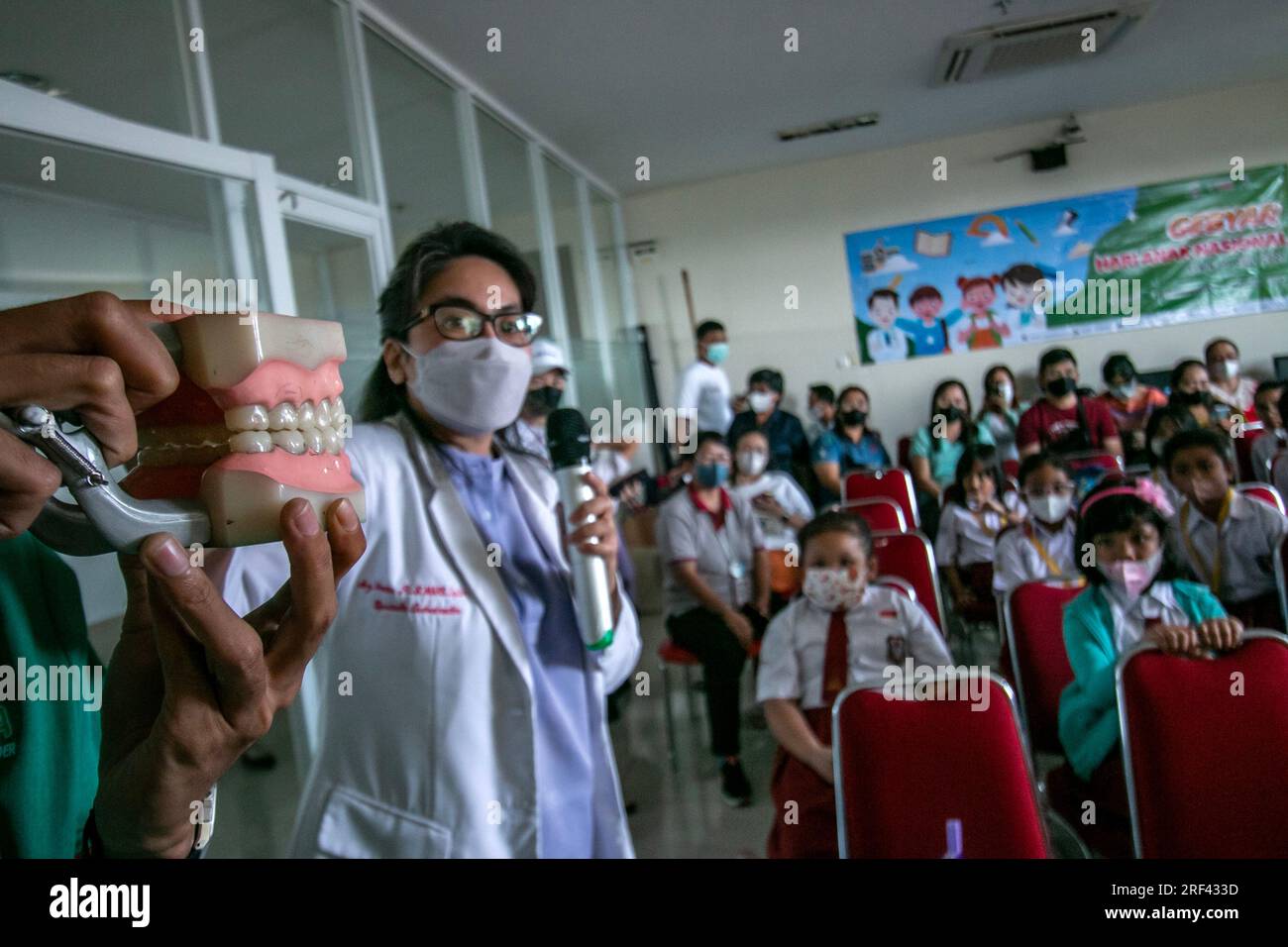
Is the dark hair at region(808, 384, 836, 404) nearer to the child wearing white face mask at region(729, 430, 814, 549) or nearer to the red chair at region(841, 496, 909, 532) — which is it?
the child wearing white face mask at region(729, 430, 814, 549)

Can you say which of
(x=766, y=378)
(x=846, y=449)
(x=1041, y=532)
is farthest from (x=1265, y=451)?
(x=766, y=378)

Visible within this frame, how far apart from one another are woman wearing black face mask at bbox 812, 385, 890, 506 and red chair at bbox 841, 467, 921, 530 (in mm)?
361

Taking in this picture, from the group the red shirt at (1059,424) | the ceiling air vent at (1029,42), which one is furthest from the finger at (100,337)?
the ceiling air vent at (1029,42)

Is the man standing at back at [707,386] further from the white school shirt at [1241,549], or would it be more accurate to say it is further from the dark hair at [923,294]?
the white school shirt at [1241,549]

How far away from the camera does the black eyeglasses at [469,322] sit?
2.70ft

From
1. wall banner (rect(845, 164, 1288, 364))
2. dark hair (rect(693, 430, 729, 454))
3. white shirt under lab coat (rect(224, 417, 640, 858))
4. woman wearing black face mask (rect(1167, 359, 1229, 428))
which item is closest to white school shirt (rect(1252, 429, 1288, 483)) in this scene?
A: woman wearing black face mask (rect(1167, 359, 1229, 428))

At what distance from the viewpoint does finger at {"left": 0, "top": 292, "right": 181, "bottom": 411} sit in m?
0.25

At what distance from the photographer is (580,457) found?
0.86 metres

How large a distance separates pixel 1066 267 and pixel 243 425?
633 cm

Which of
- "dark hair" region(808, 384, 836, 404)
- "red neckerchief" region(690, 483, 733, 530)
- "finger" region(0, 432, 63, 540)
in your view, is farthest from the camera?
"dark hair" region(808, 384, 836, 404)

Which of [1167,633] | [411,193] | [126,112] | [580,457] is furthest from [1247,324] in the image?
[126,112]

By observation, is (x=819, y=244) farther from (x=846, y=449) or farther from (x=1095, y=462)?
(x=1095, y=462)

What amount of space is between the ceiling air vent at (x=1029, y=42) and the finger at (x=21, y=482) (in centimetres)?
431

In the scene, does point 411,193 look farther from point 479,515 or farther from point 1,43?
point 479,515
